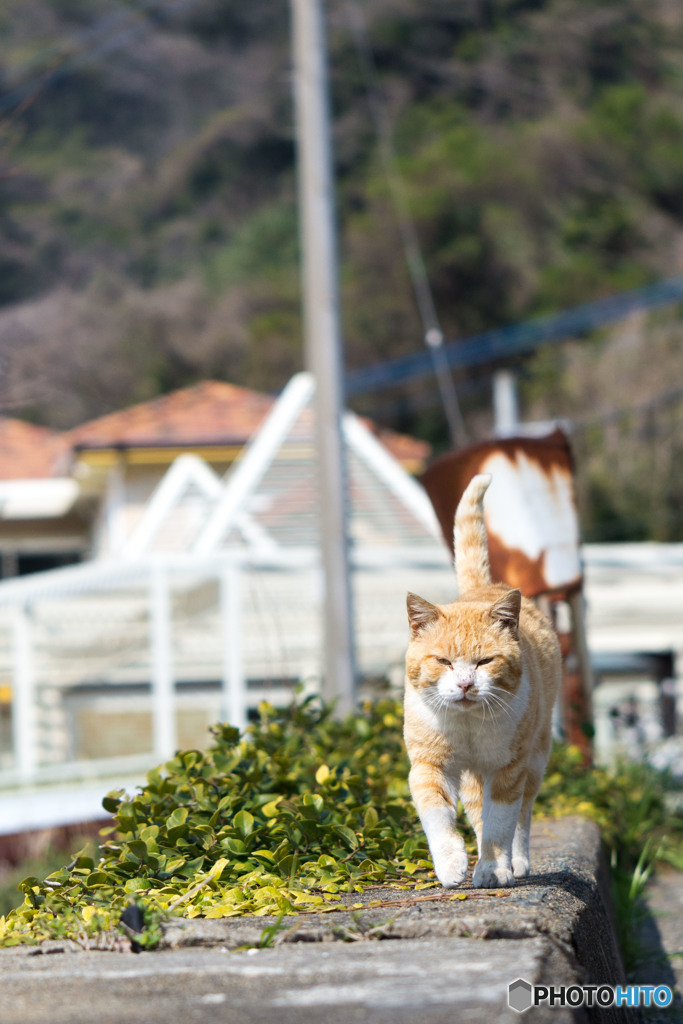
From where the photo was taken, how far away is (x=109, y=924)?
2.70m

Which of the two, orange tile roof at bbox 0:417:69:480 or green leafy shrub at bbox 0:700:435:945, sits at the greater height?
orange tile roof at bbox 0:417:69:480

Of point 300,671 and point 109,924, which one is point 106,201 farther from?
point 109,924

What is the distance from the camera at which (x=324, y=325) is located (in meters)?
8.43

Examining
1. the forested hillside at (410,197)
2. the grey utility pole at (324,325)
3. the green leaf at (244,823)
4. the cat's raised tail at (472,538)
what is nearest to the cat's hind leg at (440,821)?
the green leaf at (244,823)

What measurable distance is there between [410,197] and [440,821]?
98.4 feet

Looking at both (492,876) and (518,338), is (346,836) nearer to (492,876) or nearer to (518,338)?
(492,876)

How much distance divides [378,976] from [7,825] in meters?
7.28

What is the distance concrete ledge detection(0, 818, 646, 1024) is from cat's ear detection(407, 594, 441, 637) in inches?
27.0

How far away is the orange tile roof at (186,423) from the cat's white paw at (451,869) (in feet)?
47.4

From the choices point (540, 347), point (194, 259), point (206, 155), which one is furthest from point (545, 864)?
point (206, 155)

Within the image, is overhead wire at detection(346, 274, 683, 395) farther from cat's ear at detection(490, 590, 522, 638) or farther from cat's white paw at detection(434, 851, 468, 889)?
cat's white paw at detection(434, 851, 468, 889)

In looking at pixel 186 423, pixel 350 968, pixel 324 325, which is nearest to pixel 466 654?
pixel 350 968

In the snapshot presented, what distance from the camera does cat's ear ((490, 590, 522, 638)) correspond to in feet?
10.1

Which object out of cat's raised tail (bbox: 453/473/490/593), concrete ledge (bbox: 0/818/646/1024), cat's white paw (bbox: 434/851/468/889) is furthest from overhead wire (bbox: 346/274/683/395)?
concrete ledge (bbox: 0/818/646/1024)
